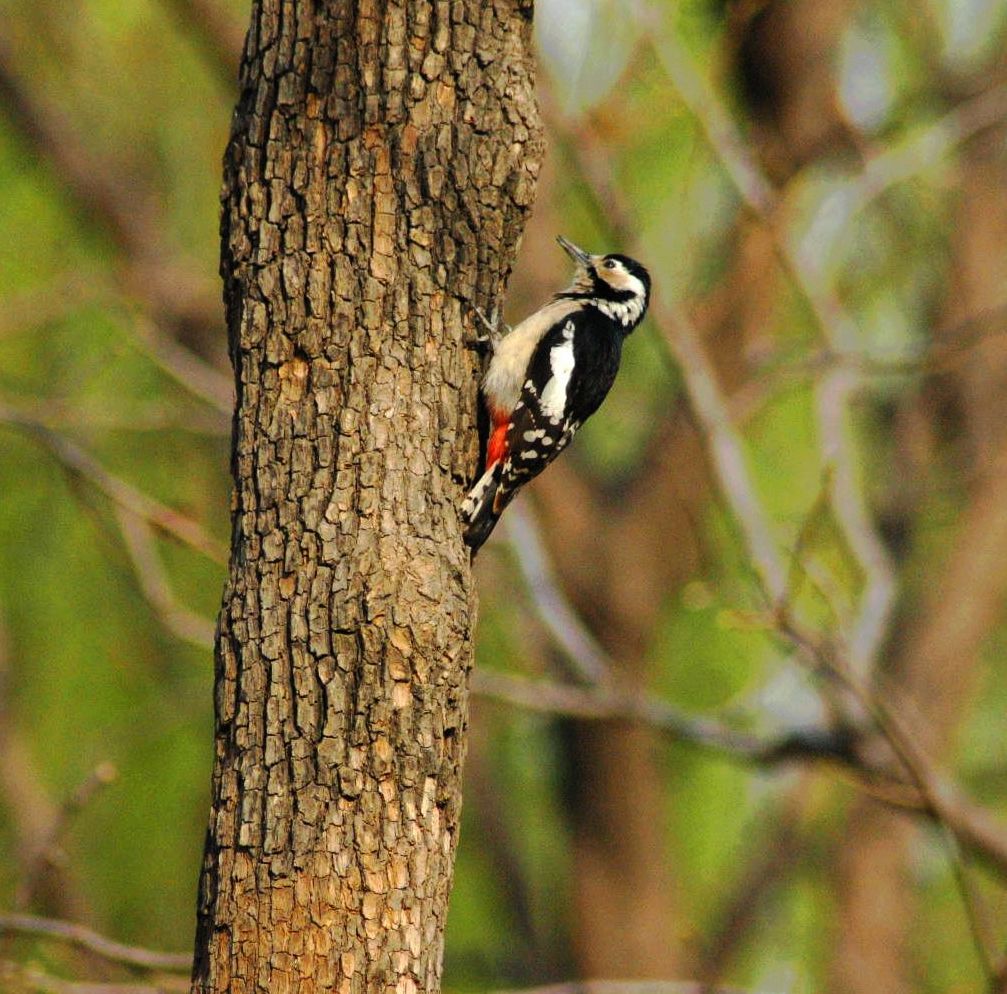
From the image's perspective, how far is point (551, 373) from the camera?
4.55m

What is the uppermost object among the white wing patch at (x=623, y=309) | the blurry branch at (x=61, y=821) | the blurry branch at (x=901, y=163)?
the blurry branch at (x=901, y=163)

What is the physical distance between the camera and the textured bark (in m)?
2.74

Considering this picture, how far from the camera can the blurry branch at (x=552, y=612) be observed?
20.2 ft

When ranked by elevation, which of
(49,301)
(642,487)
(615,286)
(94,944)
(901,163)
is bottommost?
(94,944)

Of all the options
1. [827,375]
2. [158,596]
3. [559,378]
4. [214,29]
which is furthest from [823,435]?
[214,29]

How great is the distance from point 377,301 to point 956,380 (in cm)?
668

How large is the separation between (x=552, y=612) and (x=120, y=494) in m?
2.00

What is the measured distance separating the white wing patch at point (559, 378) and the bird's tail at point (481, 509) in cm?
72

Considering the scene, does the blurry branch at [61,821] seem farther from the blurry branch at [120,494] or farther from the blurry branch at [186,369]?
the blurry branch at [186,369]

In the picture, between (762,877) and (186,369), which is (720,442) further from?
(762,877)

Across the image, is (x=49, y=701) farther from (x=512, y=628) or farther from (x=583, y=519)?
(x=583, y=519)

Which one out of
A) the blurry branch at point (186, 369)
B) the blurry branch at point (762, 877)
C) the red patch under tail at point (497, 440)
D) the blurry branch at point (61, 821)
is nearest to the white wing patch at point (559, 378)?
the red patch under tail at point (497, 440)

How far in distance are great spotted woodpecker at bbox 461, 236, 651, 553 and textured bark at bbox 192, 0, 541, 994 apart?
32cm

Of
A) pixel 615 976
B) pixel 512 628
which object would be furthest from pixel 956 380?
pixel 615 976
